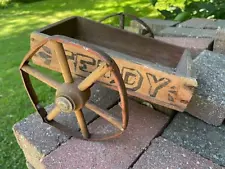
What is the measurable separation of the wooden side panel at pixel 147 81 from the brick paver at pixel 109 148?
0.23 metres

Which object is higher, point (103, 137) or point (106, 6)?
point (103, 137)

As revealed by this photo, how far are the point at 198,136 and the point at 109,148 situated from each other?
40 centimetres

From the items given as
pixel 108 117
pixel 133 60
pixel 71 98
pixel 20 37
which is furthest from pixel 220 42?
pixel 20 37

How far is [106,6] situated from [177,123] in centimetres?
424

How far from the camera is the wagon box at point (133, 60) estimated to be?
1.18 metres

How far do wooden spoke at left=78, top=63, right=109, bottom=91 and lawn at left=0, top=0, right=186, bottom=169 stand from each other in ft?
3.05

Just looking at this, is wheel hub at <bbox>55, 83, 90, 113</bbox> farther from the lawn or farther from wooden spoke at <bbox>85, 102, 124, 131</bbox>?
the lawn

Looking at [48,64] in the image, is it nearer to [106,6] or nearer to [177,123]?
[177,123]

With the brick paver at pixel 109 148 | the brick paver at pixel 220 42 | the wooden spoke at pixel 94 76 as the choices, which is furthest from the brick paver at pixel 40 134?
the brick paver at pixel 220 42

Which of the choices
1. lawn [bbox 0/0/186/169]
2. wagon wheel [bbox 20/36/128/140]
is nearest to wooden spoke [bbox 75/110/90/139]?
wagon wheel [bbox 20/36/128/140]

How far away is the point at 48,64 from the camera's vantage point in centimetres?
148

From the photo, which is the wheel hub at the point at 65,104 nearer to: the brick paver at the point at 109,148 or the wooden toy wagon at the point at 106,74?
the wooden toy wagon at the point at 106,74

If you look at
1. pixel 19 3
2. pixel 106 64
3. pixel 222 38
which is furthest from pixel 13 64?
pixel 19 3

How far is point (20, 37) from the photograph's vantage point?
4.57m
